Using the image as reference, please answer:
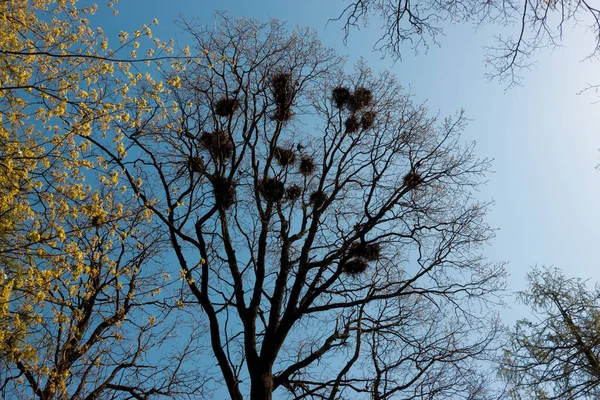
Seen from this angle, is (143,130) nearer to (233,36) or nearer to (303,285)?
(233,36)

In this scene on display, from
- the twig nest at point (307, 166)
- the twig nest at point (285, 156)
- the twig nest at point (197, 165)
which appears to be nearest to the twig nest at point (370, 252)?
the twig nest at point (307, 166)

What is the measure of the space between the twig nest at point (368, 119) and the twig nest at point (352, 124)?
11cm

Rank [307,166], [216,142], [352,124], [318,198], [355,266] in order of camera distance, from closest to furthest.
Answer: [216,142]
[355,266]
[318,198]
[352,124]
[307,166]

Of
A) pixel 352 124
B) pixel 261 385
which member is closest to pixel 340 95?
pixel 352 124

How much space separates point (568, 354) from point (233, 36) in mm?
8500

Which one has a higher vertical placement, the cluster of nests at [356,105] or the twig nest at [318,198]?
the cluster of nests at [356,105]

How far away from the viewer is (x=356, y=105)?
32.1 ft

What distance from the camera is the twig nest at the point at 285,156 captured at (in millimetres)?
10000

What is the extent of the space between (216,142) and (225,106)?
2.36 ft

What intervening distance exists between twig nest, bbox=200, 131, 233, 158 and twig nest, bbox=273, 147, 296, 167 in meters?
1.16

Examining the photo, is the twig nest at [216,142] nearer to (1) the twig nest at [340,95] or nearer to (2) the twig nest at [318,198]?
(2) the twig nest at [318,198]

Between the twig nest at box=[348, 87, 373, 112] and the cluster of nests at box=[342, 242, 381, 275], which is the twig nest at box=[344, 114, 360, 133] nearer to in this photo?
the twig nest at box=[348, 87, 373, 112]

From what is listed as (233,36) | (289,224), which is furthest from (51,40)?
(289,224)

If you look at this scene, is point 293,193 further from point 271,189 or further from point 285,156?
point 285,156
